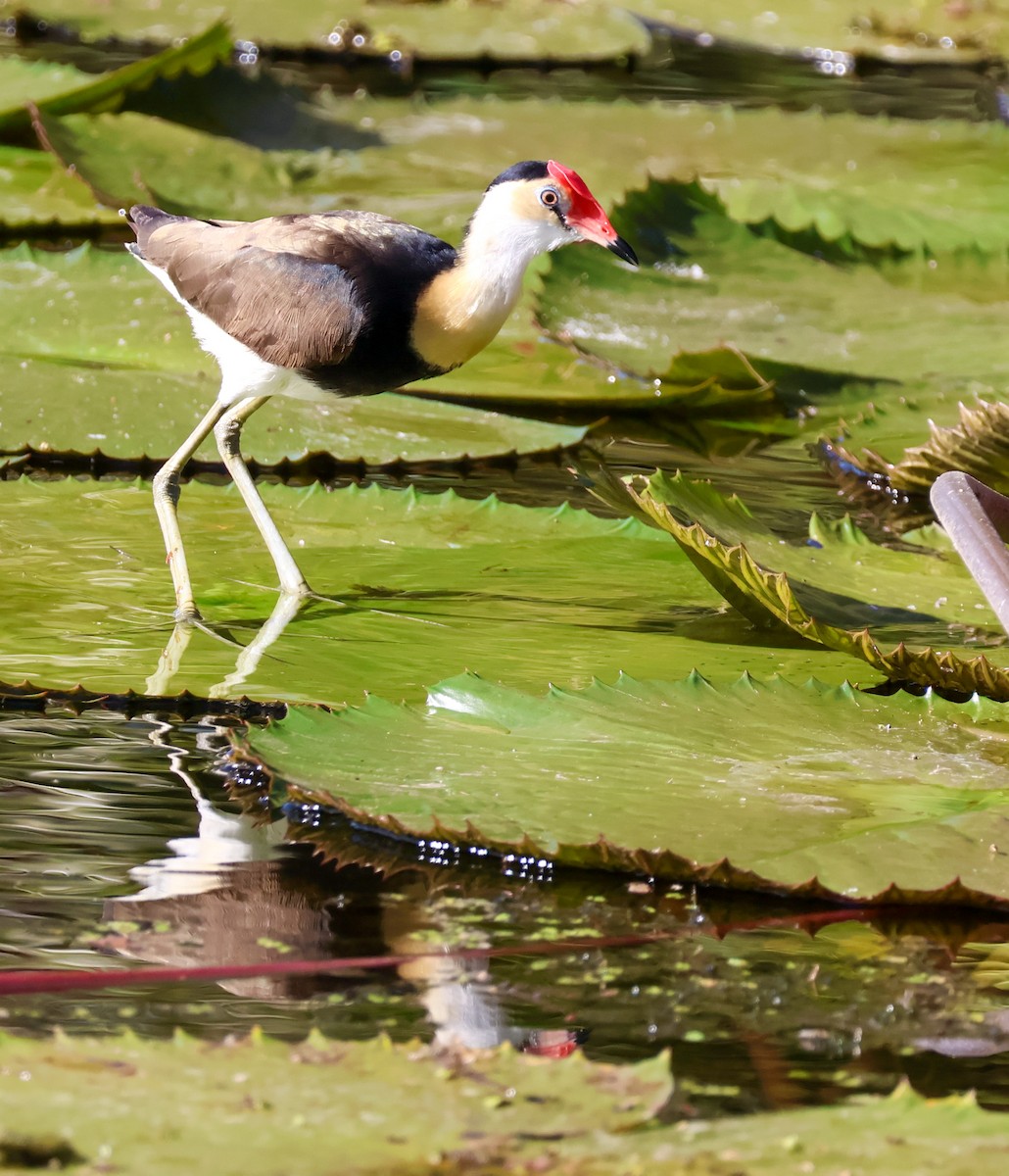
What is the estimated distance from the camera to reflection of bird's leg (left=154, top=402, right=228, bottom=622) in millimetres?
2424

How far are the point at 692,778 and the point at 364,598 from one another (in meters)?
0.83

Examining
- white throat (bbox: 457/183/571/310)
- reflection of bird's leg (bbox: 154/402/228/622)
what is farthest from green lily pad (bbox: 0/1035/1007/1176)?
white throat (bbox: 457/183/571/310)

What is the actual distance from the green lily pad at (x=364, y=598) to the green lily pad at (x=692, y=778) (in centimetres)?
19

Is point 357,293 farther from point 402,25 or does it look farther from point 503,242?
point 402,25

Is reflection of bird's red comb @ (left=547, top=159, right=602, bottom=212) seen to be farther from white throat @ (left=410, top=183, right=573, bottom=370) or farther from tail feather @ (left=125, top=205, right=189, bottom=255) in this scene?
tail feather @ (left=125, top=205, right=189, bottom=255)

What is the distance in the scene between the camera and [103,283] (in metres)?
3.68

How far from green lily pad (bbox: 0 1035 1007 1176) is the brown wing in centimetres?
156

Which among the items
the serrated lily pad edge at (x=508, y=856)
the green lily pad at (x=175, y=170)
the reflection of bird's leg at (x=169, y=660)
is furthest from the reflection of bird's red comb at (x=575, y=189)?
the green lily pad at (x=175, y=170)

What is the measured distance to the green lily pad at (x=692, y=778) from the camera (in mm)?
1667

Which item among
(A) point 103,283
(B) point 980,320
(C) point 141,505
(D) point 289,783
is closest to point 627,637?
(D) point 289,783

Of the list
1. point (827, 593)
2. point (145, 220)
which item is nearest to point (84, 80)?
point (145, 220)

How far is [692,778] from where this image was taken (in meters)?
1.83

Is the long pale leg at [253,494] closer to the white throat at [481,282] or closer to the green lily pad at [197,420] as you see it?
the green lily pad at [197,420]

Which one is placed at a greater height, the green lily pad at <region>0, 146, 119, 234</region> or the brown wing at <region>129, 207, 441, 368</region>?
the brown wing at <region>129, 207, 441, 368</region>
